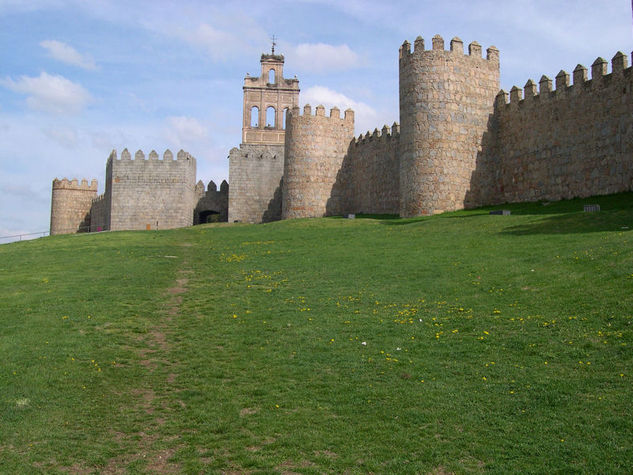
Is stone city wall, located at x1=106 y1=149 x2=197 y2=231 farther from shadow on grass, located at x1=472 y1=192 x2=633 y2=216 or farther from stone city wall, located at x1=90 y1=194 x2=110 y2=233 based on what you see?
shadow on grass, located at x1=472 y1=192 x2=633 y2=216

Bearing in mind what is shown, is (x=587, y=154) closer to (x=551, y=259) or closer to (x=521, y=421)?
(x=551, y=259)

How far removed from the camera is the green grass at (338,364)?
25.7 ft

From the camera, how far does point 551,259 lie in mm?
16188

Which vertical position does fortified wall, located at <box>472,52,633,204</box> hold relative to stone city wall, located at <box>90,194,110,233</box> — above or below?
above

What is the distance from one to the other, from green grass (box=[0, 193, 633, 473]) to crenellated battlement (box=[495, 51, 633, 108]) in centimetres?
971

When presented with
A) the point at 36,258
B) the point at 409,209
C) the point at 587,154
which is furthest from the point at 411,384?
the point at 409,209

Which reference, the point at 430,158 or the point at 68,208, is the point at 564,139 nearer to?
the point at 430,158

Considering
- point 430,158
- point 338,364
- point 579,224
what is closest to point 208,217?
point 430,158

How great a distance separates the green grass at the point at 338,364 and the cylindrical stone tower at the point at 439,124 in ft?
42.4

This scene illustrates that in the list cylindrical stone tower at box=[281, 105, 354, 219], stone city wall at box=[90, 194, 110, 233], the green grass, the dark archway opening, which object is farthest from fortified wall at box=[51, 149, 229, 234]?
the green grass

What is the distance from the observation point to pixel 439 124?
32.9 metres

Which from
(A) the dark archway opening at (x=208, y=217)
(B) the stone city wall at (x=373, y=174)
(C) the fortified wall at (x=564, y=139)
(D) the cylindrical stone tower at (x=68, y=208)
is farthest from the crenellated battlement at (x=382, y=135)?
(D) the cylindrical stone tower at (x=68, y=208)

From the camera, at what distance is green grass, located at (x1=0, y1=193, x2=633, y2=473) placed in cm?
784

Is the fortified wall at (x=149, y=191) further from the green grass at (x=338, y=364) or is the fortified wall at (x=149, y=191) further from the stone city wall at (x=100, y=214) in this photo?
the green grass at (x=338, y=364)
